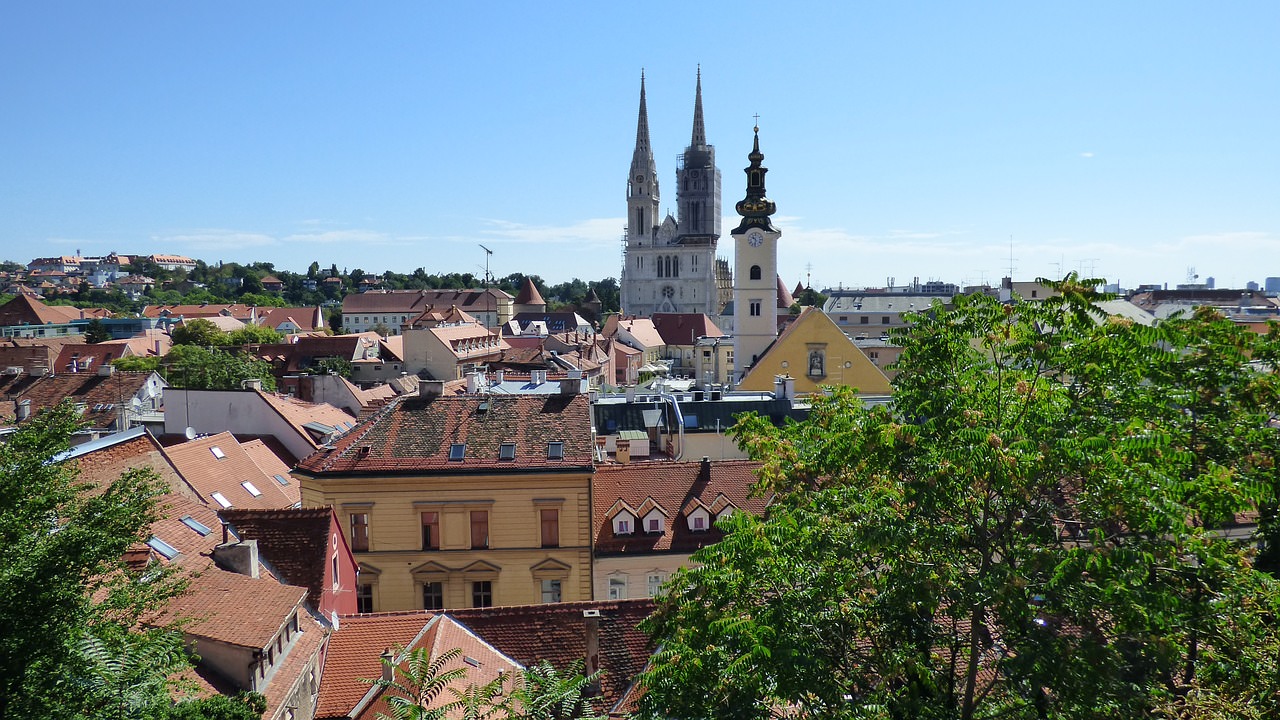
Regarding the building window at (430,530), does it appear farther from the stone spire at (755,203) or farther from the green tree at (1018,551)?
the stone spire at (755,203)

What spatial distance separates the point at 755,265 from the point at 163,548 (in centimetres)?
4637

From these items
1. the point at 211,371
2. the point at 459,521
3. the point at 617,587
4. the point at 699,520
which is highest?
the point at 211,371

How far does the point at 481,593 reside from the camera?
25.7 m

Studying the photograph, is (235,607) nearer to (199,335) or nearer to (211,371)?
(211,371)

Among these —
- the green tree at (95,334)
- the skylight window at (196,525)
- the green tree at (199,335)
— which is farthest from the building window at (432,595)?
the green tree at (95,334)

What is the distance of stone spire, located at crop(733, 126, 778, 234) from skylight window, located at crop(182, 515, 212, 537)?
4459 cm

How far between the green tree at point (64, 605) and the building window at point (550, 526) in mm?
15589

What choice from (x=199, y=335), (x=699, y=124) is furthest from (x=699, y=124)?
(x=199, y=335)

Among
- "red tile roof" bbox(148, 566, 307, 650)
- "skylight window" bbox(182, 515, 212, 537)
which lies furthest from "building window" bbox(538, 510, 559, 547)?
"red tile roof" bbox(148, 566, 307, 650)

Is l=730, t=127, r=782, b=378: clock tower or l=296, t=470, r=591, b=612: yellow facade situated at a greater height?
l=730, t=127, r=782, b=378: clock tower

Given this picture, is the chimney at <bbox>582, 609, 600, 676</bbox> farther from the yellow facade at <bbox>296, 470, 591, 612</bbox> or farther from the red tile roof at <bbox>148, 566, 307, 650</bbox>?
the yellow facade at <bbox>296, 470, 591, 612</bbox>

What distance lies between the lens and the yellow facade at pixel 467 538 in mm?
25281

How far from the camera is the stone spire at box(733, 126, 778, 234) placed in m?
57.8

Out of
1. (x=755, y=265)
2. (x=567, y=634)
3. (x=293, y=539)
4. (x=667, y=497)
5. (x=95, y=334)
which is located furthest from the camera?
(x=95, y=334)
